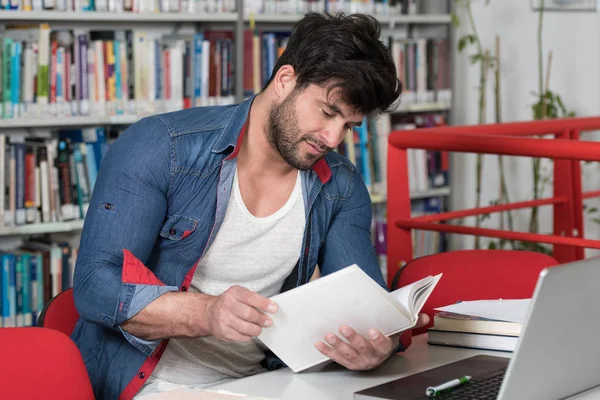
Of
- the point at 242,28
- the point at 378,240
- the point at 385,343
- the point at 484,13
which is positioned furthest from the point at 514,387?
the point at 484,13

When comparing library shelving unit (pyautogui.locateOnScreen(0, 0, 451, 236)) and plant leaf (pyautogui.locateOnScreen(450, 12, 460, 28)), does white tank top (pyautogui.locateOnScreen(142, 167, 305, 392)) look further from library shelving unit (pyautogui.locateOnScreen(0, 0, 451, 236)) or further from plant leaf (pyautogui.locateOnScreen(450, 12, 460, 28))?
plant leaf (pyautogui.locateOnScreen(450, 12, 460, 28))

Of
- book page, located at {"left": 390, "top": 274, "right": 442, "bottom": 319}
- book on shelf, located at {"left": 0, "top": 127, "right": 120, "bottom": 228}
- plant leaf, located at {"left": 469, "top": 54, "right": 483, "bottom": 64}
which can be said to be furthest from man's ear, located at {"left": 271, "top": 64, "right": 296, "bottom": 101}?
plant leaf, located at {"left": 469, "top": 54, "right": 483, "bottom": 64}

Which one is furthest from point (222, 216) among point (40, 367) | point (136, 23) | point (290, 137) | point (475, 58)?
point (475, 58)

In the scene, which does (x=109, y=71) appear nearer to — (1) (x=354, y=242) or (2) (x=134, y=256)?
(1) (x=354, y=242)

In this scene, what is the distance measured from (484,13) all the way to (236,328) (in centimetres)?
328

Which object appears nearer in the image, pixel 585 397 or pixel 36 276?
pixel 585 397

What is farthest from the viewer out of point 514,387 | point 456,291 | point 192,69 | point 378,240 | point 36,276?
point 378,240

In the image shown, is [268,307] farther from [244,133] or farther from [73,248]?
[73,248]

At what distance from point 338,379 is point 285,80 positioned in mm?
536

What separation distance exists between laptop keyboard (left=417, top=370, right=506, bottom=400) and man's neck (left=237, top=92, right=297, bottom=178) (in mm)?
590

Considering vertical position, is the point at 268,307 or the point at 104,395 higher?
the point at 268,307

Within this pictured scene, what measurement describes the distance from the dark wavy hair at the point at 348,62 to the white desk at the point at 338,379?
0.43 meters

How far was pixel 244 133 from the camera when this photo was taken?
170 centimetres

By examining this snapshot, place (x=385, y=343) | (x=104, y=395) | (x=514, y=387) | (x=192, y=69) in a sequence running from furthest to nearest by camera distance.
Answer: (x=192, y=69), (x=104, y=395), (x=385, y=343), (x=514, y=387)
